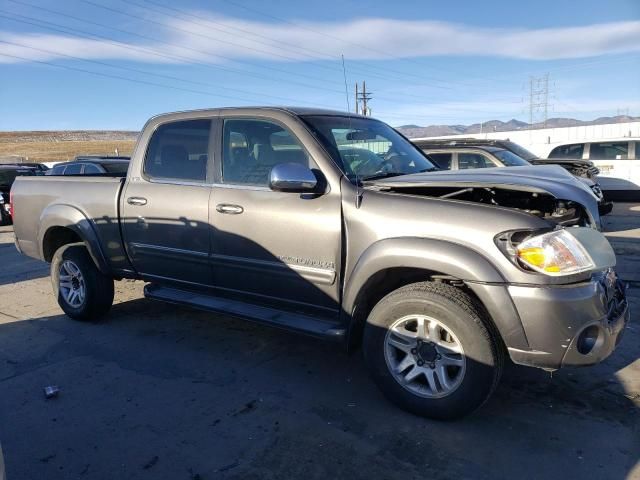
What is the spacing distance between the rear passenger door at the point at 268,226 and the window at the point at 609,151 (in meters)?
12.7

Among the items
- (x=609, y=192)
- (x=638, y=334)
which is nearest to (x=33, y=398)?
(x=638, y=334)

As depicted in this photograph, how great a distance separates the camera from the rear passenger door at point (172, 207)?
4074 mm

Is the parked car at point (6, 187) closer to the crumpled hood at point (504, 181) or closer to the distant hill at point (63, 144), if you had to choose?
the crumpled hood at point (504, 181)

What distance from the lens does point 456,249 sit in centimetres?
285

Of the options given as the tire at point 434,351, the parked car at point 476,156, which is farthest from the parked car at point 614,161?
the tire at point 434,351

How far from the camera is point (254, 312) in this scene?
12.5ft

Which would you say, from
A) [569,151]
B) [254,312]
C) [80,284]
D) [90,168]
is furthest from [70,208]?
[569,151]

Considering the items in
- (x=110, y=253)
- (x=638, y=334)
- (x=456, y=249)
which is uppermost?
(x=456, y=249)

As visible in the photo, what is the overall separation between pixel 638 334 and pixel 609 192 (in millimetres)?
10848

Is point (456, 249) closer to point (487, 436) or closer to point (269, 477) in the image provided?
point (487, 436)

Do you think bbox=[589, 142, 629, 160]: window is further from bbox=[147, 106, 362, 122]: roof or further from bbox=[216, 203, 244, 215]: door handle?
bbox=[216, 203, 244, 215]: door handle

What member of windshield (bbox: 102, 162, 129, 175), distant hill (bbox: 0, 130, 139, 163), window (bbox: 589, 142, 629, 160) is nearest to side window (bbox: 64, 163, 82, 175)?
windshield (bbox: 102, 162, 129, 175)

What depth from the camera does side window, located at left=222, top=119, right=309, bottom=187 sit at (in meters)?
3.73

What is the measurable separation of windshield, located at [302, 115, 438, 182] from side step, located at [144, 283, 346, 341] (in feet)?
3.35
